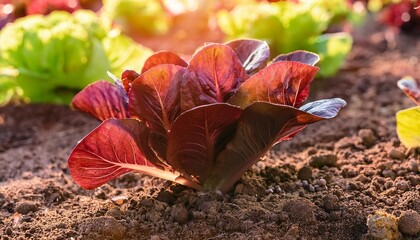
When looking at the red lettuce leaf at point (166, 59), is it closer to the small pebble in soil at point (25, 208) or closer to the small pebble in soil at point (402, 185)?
the small pebble in soil at point (25, 208)

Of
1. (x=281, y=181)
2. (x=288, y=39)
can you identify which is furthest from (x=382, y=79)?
(x=281, y=181)

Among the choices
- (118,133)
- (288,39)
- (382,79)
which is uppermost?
(118,133)

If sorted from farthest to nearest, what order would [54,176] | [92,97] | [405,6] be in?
[405,6]
[54,176]
[92,97]

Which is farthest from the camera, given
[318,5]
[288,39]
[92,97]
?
[318,5]

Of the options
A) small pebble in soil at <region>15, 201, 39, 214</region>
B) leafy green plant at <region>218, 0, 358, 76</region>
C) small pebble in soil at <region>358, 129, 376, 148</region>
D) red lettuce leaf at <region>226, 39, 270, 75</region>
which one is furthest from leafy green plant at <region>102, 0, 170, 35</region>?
small pebble in soil at <region>15, 201, 39, 214</region>

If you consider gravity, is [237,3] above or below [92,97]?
below

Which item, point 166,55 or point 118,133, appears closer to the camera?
point 118,133

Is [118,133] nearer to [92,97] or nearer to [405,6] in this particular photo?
[92,97]
